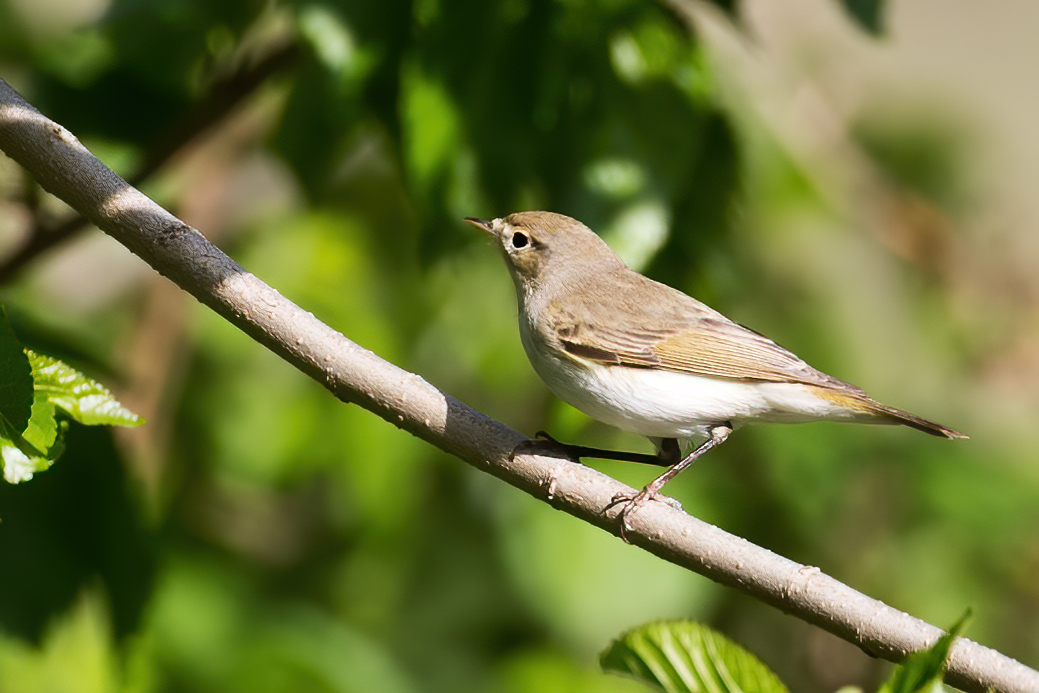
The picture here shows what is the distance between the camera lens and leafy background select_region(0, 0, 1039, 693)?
8.15 feet

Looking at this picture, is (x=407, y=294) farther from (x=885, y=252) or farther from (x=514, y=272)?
(x=885, y=252)

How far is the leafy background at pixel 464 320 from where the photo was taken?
8.15ft

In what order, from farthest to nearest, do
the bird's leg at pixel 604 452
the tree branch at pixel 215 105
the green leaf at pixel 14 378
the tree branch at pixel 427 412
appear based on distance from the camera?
the tree branch at pixel 215 105, the bird's leg at pixel 604 452, the tree branch at pixel 427 412, the green leaf at pixel 14 378

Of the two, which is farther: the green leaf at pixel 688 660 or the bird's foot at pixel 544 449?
the bird's foot at pixel 544 449

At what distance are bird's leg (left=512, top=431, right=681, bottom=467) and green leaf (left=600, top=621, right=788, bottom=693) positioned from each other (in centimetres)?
44

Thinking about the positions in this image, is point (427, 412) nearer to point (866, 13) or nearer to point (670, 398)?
point (670, 398)

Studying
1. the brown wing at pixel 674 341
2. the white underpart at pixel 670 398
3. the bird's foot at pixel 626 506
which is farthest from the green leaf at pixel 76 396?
the brown wing at pixel 674 341

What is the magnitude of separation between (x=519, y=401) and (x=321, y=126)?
1.79 metres

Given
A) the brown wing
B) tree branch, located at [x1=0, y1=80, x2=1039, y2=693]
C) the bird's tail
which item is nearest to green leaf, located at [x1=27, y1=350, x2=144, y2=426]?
tree branch, located at [x1=0, y1=80, x2=1039, y2=693]

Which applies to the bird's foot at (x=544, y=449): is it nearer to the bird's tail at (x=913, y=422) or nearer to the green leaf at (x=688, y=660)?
the green leaf at (x=688, y=660)

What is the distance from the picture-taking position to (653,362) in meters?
2.73

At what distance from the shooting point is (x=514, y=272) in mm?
3139

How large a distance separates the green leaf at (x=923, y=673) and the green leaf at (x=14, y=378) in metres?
1.30

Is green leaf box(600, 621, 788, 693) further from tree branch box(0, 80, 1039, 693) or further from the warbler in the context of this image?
the warbler
